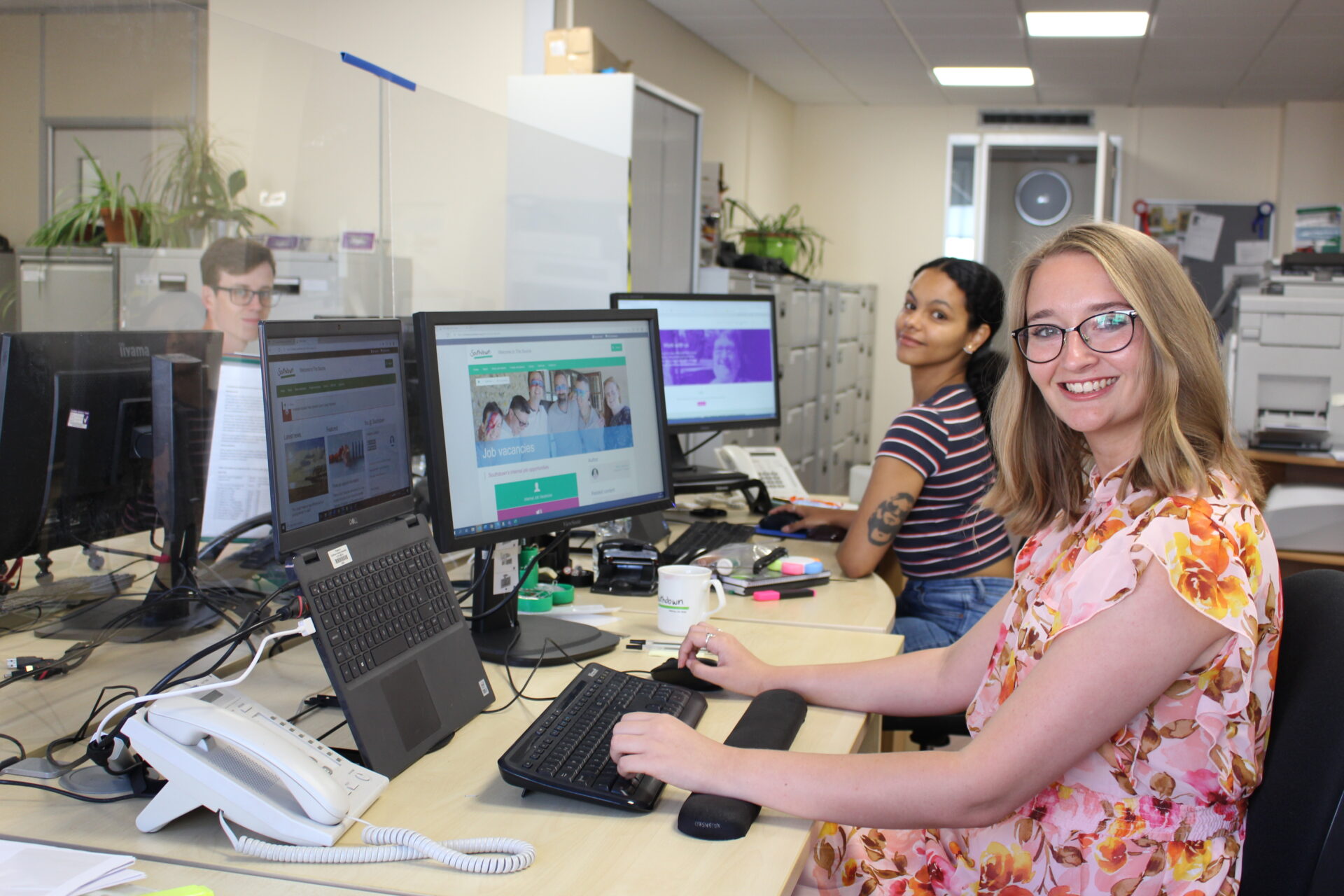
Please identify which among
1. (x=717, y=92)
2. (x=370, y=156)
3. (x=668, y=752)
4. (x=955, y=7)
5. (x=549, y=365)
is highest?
(x=955, y=7)

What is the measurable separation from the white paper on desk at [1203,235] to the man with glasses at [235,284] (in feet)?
21.3

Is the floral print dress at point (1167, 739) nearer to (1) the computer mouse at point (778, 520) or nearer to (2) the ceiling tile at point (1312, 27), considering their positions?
(1) the computer mouse at point (778, 520)

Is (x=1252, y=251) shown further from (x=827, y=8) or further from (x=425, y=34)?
(x=425, y=34)

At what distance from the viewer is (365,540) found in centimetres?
119

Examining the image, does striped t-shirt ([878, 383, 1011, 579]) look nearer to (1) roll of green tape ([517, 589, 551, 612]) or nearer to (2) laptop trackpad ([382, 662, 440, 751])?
(1) roll of green tape ([517, 589, 551, 612])

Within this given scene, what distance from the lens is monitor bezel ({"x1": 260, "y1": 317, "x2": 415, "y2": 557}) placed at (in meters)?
1.08

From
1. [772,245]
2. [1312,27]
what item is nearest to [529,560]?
[772,245]

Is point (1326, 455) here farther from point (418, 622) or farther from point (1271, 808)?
point (418, 622)

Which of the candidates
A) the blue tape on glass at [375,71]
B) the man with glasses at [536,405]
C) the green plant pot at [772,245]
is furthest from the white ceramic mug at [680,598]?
the green plant pot at [772,245]

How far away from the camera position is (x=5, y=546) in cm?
131

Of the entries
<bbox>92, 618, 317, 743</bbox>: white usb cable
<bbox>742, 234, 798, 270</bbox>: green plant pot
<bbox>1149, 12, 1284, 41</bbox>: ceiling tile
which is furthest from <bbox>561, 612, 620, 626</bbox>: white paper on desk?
<bbox>1149, 12, 1284, 41</bbox>: ceiling tile

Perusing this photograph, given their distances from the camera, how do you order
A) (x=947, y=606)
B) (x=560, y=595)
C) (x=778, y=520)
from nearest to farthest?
1. (x=560, y=595)
2. (x=947, y=606)
3. (x=778, y=520)

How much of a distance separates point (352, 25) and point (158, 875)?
4.05m

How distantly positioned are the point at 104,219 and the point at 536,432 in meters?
0.94
